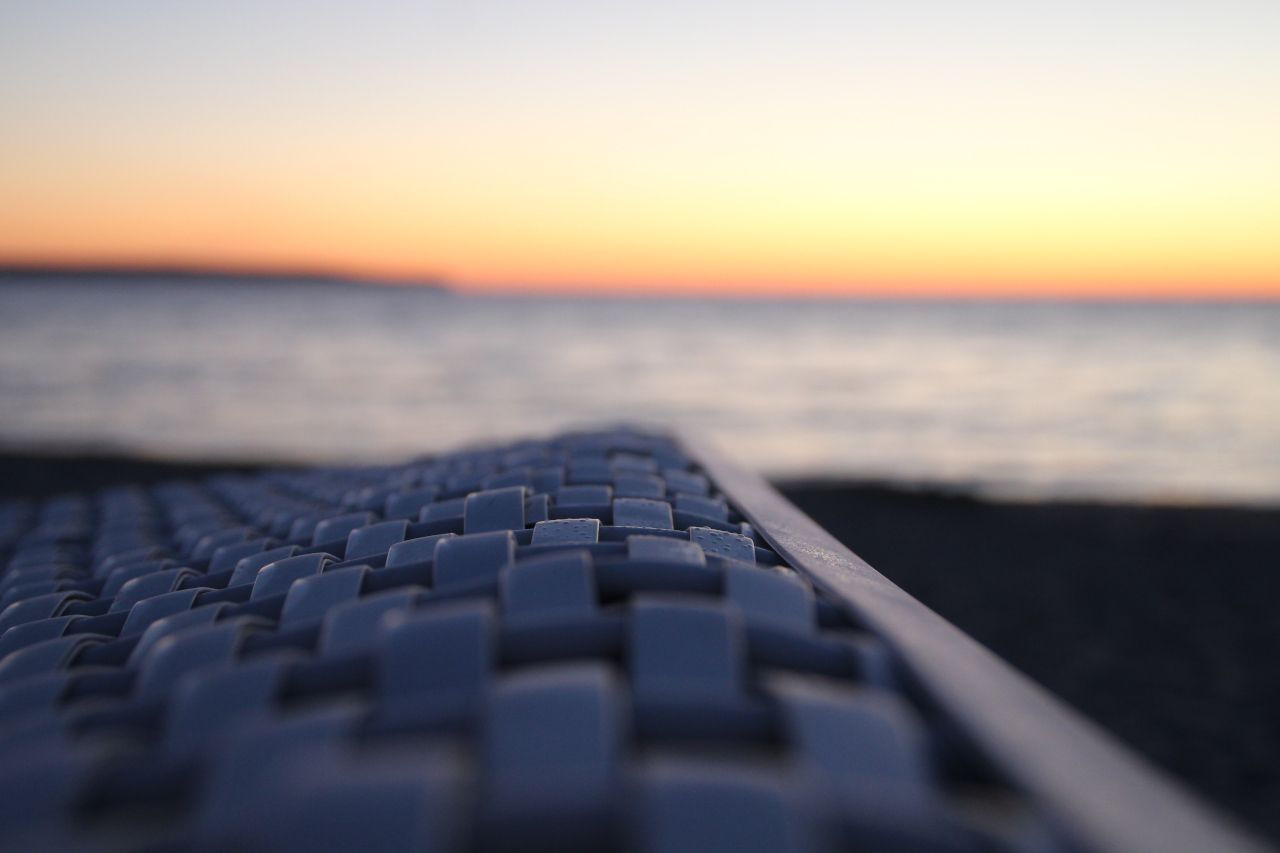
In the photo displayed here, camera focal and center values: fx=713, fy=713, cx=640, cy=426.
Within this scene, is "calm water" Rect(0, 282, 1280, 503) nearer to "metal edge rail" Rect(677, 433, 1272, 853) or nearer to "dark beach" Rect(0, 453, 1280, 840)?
"dark beach" Rect(0, 453, 1280, 840)

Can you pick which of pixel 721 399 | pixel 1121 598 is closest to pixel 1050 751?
pixel 1121 598

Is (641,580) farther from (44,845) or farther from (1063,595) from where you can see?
Result: (1063,595)

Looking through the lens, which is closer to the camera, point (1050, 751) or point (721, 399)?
point (1050, 751)

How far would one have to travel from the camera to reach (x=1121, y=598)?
4363 mm

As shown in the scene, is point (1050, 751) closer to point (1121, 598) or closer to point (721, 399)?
point (1121, 598)

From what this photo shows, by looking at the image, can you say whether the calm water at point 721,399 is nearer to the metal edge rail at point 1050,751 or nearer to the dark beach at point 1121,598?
the dark beach at point 1121,598

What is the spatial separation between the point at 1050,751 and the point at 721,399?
1719cm

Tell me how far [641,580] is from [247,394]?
1808 centimetres

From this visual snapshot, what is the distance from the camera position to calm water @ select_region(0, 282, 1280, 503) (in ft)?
36.3

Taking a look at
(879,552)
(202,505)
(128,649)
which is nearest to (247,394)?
(879,552)

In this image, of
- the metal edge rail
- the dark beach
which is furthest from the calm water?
the metal edge rail

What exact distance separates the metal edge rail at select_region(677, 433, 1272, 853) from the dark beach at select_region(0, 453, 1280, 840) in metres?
2.58

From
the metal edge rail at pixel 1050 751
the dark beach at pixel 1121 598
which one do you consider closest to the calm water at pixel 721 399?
the dark beach at pixel 1121 598

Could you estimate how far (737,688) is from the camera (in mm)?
472
